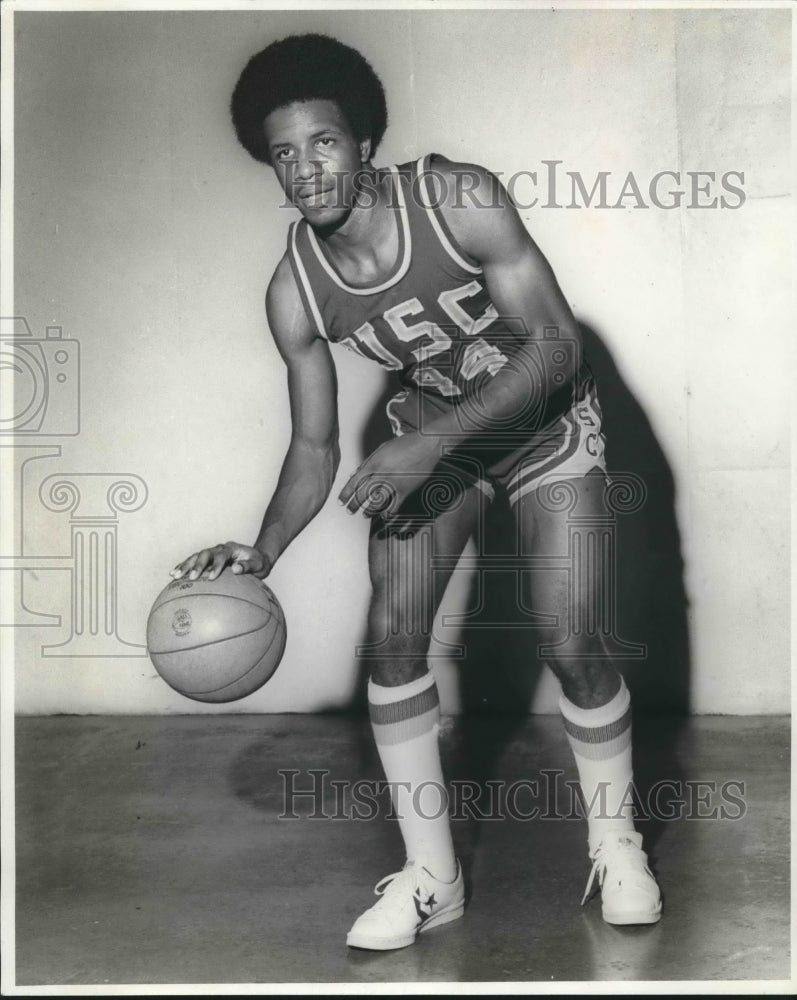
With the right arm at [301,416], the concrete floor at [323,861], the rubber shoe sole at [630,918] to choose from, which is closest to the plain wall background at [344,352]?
the concrete floor at [323,861]

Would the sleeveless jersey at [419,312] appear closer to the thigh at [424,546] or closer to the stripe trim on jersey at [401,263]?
the stripe trim on jersey at [401,263]

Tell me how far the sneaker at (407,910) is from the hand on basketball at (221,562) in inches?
30.7

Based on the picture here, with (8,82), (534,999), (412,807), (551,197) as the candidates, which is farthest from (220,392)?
(534,999)

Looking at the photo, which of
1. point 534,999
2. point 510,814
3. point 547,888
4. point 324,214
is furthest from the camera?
point 510,814

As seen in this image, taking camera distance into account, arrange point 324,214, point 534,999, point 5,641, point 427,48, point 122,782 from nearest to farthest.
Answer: point 534,999 < point 324,214 < point 5,641 < point 122,782 < point 427,48

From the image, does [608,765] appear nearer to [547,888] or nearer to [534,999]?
[547,888]

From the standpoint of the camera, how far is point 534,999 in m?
2.73

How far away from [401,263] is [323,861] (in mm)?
1584

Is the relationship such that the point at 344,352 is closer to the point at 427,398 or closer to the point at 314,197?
the point at 427,398

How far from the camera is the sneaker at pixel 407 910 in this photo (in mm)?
2914

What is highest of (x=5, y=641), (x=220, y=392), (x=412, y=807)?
(x=220, y=392)

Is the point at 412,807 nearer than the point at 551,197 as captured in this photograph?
Yes

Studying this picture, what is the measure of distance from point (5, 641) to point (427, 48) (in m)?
2.51

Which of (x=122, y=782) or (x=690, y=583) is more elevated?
(x=690, y=583)
